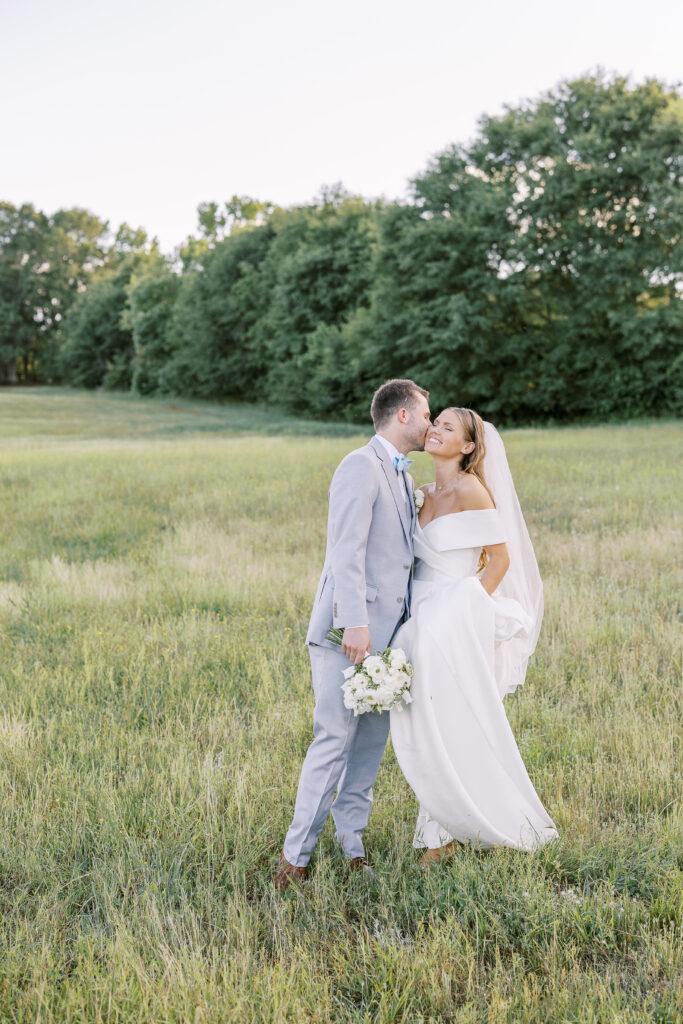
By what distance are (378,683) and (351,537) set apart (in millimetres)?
663

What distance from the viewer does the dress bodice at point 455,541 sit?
377 cm

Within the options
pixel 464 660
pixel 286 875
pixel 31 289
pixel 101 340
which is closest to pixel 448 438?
pixel 464 660

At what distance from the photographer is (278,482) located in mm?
16406

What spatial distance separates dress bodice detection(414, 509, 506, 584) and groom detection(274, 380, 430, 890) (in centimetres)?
12

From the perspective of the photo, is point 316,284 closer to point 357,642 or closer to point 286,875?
point 357,642

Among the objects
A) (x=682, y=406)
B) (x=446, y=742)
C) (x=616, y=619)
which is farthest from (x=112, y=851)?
(x=682, y=406)

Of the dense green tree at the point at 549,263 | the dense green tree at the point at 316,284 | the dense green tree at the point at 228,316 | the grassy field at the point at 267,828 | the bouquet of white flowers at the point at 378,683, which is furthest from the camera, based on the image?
the dense green tree at the point at 228,316

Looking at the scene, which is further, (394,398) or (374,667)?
(394,398)

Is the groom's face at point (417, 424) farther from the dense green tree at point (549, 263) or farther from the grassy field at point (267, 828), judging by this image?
the dense green tree at point (549, 263)

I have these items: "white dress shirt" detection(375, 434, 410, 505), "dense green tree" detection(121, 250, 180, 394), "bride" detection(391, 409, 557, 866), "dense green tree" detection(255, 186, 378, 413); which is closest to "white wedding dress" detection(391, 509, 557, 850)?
"bride" detection(391, 409, 557, 866)

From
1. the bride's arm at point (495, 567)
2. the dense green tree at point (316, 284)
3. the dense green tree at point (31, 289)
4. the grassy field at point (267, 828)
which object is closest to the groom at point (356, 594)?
the grassy field at point (267, 828)

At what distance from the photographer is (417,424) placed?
3.75 metres

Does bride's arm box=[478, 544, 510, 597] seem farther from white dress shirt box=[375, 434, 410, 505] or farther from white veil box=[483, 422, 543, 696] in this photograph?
white dress shirt box=[375, 434, 410, 505]

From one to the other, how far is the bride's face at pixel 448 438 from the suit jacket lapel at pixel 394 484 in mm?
243
